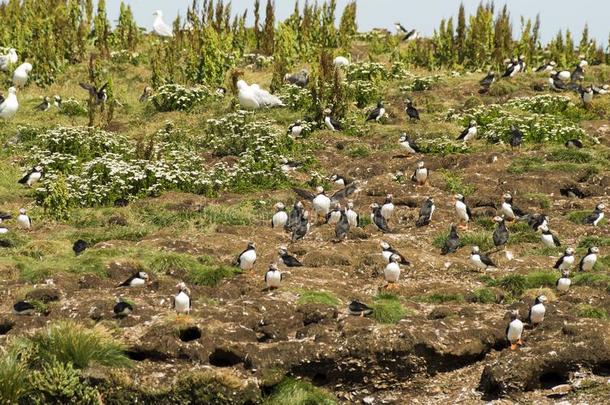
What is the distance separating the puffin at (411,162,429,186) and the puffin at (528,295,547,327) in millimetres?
9314

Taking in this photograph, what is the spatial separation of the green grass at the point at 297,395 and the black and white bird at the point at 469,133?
15.2 metres

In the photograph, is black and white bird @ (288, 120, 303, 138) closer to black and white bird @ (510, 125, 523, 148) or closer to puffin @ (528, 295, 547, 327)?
black and white bird @ (510, 125, 523, 148)

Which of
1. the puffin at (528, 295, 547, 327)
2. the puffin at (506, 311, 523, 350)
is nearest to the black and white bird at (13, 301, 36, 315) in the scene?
the puffin at (506, 311, 523, 350)

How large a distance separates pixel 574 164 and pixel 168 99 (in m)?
12.7

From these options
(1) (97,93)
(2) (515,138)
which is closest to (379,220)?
(2) (515,138)

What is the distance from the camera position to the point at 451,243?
22.7 meters

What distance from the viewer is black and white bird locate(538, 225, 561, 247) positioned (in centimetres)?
2294

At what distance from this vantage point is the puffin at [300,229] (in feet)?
76.0

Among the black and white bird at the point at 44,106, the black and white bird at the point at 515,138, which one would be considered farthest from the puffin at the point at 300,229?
the black and white bird at the point at 44,106

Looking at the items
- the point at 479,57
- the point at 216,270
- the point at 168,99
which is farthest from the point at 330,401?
the point at 479,57

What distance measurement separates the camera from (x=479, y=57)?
39312mm

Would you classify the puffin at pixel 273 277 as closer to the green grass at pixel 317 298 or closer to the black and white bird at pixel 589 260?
the green grass at pixel 317 298

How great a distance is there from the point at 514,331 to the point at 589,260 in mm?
4163

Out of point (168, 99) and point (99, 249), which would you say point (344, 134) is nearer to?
point (168, 99)
